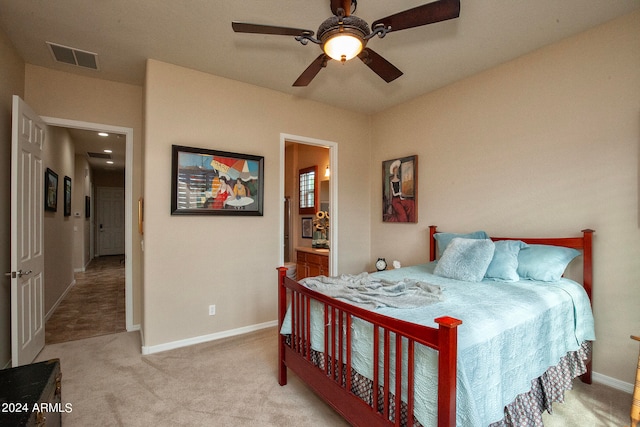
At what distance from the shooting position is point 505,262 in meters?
2.44

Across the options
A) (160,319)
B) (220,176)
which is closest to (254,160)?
(220,176)

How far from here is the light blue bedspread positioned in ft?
4.13

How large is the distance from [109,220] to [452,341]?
442 inches

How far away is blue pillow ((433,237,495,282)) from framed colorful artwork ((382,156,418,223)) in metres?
1.11

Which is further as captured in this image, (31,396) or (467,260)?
(467,260)

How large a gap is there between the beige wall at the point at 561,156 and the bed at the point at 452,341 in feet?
0.58

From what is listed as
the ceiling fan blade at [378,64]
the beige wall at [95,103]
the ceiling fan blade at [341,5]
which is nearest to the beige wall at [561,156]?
the ceiling fan blade at [378,64]

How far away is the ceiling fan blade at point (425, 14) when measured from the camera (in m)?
1.50

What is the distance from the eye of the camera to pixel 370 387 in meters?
1.57

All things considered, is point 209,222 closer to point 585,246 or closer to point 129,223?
point 129,223

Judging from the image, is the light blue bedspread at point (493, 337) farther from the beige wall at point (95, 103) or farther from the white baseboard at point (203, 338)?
the beige wall at point (95, 103)

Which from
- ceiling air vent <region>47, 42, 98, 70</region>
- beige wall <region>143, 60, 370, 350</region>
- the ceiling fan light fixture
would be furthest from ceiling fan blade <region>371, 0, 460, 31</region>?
ceiling air vent <region>47, 42, 98, 70</region>

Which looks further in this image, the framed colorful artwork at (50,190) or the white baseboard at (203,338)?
the framed colorful artwork at (50,190)

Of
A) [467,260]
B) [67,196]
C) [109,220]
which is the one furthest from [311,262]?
[109,220]
